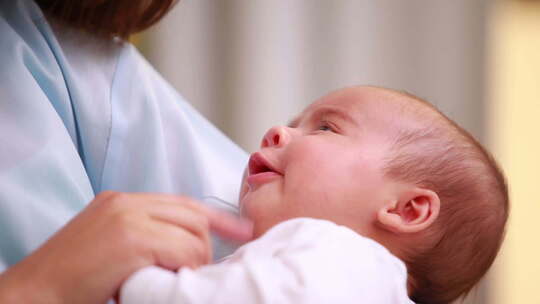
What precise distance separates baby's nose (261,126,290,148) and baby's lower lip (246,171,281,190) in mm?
48

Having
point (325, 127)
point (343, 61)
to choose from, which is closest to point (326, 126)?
point (325, 127)

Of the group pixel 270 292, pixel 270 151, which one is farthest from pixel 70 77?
pixel 270 292

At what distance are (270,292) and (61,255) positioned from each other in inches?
6.9

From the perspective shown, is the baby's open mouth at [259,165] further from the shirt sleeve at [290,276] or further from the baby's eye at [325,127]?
the shirt sleeve at [290,276]

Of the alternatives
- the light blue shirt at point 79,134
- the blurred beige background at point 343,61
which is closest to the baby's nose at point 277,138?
the light blue shirt at point 79,134

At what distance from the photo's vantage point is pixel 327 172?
2.78ft

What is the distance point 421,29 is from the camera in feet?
7.13

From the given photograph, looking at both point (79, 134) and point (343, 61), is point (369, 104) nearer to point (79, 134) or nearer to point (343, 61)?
point (79, 134)

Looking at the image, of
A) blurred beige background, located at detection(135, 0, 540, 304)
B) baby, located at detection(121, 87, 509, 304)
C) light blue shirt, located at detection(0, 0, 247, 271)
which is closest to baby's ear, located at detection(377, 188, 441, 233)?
baby, located at detection(121, 87, 509, 304)

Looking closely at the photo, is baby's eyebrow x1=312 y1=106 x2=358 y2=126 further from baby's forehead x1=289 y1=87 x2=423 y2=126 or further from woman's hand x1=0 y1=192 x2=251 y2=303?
woman's hand x1=0 y1=192 x2=251 y2=303

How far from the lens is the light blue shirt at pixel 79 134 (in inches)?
30.5

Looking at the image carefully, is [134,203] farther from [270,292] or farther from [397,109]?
[397,109]

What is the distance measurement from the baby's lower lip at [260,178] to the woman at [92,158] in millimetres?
141

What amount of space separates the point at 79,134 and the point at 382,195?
0.39m
